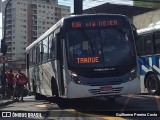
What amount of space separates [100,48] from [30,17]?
3864 cm

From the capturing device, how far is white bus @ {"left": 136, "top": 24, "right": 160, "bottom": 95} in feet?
62.1

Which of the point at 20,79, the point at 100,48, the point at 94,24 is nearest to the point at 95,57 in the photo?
the point at 100,48

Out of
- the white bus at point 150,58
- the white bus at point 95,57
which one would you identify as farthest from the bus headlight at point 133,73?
the white bus at point 150,58

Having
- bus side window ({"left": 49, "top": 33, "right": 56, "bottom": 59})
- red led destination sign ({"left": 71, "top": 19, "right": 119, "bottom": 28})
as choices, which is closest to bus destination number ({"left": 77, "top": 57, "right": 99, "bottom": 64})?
red led destination sign ({"left": 71, "top": 19, "right": 119, "bottom": 28})

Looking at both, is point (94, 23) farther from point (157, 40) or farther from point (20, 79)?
point (20, 79)

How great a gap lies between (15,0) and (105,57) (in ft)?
115

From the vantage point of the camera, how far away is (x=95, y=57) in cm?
1312

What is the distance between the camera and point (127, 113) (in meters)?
Answer: 11.6

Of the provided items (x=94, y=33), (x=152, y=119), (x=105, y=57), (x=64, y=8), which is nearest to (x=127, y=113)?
(x=152, y=119)

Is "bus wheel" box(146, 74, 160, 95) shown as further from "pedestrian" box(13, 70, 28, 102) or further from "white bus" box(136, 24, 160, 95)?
"pedestrian" box(13, 70, 28, 102)

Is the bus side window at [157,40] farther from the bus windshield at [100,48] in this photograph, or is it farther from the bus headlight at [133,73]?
the bus headlight at [133,73]

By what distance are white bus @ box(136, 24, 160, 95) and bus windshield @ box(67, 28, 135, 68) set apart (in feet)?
18.6

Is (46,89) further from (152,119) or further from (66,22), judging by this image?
(152,119)

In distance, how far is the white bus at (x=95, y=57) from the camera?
1285cm
